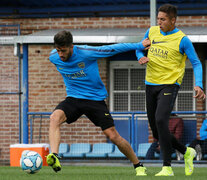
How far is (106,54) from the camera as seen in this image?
716cm

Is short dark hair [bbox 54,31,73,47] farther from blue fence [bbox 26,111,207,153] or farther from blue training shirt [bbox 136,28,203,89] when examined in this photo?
blue fence [bbox 26,111,207,153]

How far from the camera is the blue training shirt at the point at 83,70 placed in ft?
23.7

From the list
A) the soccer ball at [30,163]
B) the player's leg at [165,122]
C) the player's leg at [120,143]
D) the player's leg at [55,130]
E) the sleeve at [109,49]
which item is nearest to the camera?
the player's leg at [55,130]

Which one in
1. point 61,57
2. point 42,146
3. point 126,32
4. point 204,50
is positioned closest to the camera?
point 61,57

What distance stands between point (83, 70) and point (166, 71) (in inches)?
39.2

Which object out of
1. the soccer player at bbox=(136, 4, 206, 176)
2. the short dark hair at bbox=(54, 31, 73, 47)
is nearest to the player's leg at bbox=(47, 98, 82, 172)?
the short dark hair at bbox=(54, 31, 73, 47)

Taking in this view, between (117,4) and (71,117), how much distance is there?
857cm

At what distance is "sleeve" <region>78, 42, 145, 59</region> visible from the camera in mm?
6987

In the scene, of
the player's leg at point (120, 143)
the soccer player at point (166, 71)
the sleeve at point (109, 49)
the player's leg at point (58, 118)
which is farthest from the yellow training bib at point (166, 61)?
→ the player's leg at point (58, 118)

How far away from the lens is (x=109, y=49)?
280 inches

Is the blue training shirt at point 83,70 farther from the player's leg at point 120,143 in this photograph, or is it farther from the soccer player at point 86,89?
the player's leg at point 120,143

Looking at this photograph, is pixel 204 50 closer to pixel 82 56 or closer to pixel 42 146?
pixel 42 146

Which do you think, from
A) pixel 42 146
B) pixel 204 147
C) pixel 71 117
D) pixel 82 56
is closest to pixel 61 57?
pixel 82 56

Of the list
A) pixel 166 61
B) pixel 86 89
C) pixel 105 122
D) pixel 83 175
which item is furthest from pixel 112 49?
pixel 83 175
